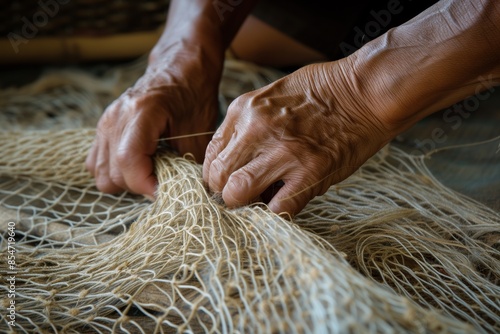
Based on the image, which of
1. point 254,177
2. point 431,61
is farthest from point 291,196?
point 431,61

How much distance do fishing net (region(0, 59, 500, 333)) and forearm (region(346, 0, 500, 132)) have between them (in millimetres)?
183

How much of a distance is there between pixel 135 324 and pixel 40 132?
642 mm

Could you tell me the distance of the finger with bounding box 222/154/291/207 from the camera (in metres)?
0.79

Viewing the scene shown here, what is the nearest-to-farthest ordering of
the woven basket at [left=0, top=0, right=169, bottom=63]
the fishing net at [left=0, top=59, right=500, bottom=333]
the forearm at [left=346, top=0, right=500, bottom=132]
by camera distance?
1. the fishing net at [left=0, top=59, right=500, bottom=333]
2. the forearm at [left=346, top=0, right=500, bottom=132]
3. the woven basket at [left=0, top=0, right=169, bottom=63]

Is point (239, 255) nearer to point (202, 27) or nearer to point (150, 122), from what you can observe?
point (150, 122)

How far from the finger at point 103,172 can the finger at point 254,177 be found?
0.35 metres

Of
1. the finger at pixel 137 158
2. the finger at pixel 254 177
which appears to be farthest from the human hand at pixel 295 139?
the finger at pixel 137 158

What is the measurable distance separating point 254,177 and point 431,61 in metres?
0.29

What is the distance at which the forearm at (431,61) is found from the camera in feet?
2.39

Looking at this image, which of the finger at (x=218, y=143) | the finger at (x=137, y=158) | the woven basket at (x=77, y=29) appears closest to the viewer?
the finger at (x=218, y=143)

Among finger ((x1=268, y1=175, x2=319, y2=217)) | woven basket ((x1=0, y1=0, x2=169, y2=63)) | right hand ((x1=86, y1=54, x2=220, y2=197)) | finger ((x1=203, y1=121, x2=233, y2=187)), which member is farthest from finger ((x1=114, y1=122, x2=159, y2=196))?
woven basket ((x1=0, y1=0, x2=169, y2=63))

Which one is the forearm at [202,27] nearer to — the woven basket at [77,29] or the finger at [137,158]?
the finger at [137,158]

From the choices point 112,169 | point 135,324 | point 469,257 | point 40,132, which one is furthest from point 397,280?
point 40,132

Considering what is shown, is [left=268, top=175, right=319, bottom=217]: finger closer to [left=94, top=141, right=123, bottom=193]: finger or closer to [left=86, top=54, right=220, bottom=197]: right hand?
[left=86, top=54, right=220, bottom=197]: right hand
